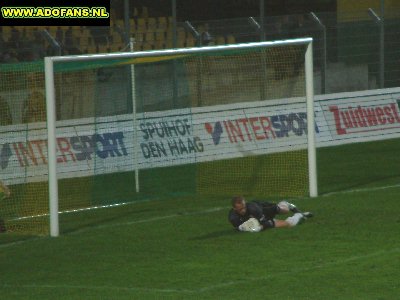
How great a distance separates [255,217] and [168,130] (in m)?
4.22

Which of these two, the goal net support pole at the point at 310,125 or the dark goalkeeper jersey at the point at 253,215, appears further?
the goal net support pole at the point at 310,125

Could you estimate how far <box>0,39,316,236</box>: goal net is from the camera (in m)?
16.8

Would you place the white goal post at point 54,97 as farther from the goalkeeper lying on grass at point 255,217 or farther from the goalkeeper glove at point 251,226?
the goalkeeper glove at point 251,226

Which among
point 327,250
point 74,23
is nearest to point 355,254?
point 327,250

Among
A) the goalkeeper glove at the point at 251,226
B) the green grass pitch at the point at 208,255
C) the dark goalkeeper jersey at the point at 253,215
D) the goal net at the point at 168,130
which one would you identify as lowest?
the green grass pitch at the point at 208,255

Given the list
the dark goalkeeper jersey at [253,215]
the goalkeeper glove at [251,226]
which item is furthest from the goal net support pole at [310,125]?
the goalkeeper glove at [251,226]

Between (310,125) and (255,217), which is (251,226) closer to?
(255,217)

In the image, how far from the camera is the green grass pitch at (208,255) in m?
11.2

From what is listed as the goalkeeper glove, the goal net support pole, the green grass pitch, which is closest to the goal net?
the goal net support pole

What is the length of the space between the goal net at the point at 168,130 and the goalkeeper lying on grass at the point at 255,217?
2.23 m

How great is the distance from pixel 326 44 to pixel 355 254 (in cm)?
1298

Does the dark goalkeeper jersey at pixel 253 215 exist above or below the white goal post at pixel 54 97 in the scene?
below

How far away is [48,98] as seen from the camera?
14.7m

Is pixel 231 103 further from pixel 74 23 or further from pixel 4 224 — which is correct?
pixel 4 224
